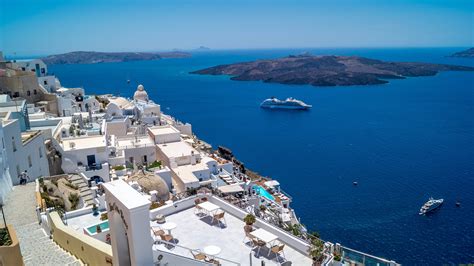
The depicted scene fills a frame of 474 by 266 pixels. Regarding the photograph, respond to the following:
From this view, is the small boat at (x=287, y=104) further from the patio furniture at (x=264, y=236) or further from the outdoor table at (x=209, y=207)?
the patio furniture at (x=264, y=236)

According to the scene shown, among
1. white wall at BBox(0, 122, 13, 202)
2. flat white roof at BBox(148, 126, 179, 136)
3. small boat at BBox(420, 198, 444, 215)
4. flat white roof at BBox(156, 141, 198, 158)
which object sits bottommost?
small boat at BBox(420, 198, 444, 215)

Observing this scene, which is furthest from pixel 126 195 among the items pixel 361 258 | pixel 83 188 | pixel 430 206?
pixel 430 206

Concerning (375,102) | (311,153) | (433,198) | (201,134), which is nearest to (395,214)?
(433,198)

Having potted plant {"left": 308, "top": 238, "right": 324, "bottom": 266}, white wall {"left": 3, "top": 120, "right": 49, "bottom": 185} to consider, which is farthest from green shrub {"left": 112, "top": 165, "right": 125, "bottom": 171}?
potted plant {"left": 308, "top": 238, "right": 324, "bottom": 266}

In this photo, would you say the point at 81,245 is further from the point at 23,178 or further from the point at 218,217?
the point at 23,178

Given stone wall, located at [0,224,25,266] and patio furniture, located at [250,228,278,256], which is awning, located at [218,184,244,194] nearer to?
patio furniture, located at [250,228,278,256]

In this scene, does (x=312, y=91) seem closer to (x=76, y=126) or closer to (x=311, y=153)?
(x=311, y=153)
